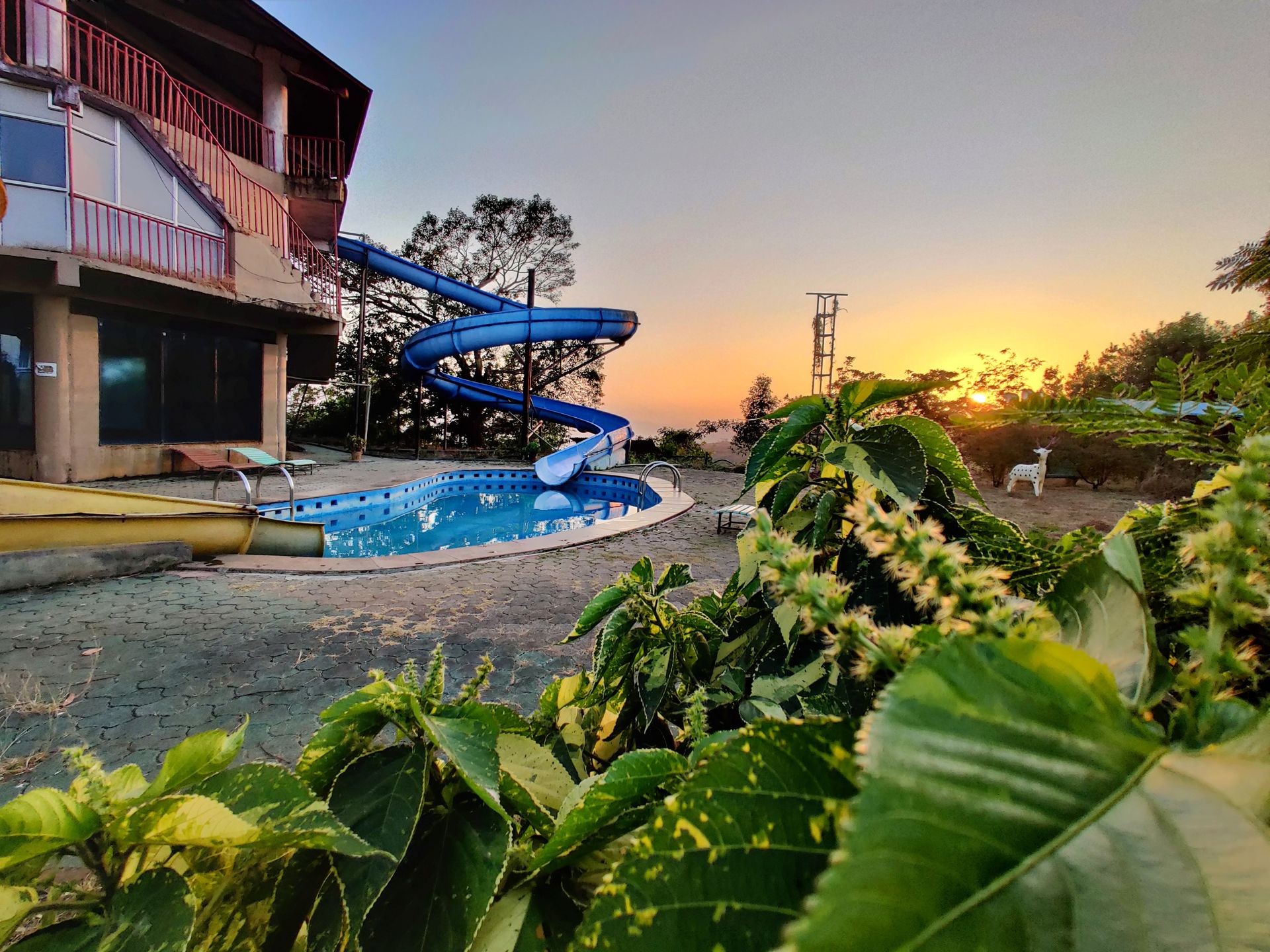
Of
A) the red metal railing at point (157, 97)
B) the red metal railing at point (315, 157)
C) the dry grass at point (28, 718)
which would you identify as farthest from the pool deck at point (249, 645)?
the red metal railing at point (315, 157)

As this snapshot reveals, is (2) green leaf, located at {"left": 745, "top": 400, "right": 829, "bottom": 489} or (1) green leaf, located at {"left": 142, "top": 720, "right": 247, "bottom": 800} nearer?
(1) green leaf, located at {"left": 142, "top": 720, "right": 247, "bottom": 800}

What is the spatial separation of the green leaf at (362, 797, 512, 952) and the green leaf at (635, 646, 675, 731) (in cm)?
32

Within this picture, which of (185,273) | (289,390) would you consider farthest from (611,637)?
(289,390)

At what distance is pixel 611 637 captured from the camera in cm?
91

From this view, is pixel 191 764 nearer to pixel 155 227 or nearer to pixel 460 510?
pixel 460 510

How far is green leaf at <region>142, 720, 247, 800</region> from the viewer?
0.50 m

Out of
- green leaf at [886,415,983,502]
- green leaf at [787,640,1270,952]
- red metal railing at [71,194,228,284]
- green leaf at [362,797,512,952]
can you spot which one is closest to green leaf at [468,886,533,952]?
green leaf at [362,797,512,952]

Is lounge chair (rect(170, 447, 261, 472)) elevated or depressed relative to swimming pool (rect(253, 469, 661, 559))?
elevated

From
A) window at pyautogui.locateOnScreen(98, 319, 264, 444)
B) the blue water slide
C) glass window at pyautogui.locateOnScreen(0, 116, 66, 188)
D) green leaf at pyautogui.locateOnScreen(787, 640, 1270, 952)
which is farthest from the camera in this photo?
the blue water slide

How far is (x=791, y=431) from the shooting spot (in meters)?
0.79

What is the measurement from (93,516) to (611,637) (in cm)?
632

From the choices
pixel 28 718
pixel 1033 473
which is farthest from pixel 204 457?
pixel 1033 473

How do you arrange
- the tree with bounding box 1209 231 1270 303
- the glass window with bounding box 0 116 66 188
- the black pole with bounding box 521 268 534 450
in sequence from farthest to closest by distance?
the black pole with bounding box 521 268 534 450
the glass window with bounding box 0 116 66 188
the tree with bounding box 1209 231 1270 303

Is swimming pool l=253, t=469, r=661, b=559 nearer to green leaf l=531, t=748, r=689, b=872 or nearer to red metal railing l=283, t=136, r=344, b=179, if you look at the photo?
green leaf l=531, t=748, r=689, b=872
